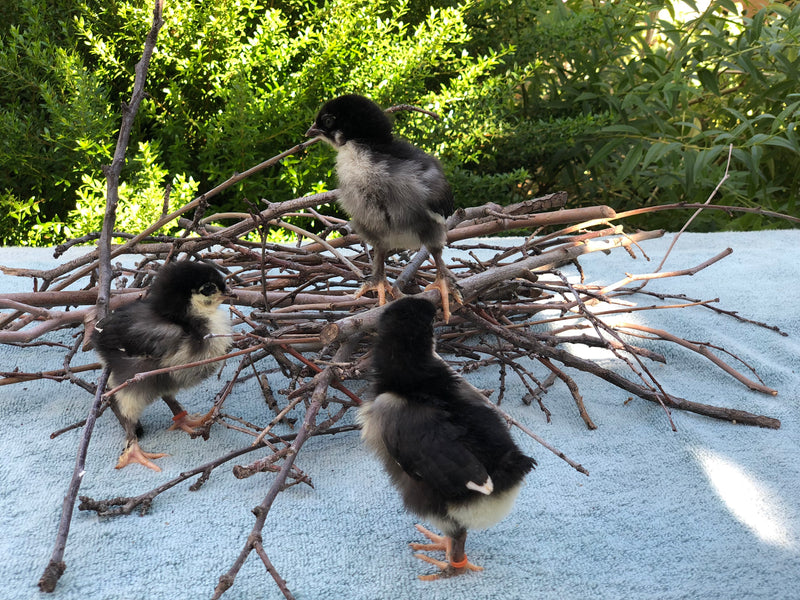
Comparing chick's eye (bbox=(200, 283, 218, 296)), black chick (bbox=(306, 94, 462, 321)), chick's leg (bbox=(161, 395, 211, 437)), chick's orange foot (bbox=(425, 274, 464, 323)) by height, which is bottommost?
chick's leg (bbox=(161, 395, 211, 437))

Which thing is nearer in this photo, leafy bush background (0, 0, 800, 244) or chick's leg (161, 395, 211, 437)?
chick's leg (161, 395, 211, 437)

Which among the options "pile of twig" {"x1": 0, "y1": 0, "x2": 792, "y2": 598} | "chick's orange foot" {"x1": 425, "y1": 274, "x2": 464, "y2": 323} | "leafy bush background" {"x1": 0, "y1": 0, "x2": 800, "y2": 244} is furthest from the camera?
"leafy bush background" {"x1": 0, "y1": 0, "x2": 800, "y2": 244}

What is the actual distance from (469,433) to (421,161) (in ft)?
2.03

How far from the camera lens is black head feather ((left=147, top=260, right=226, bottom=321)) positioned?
1.55m

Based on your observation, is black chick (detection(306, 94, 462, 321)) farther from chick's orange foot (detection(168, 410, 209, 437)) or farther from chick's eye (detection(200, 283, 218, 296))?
chick's orange foot (detection(168, 410, 209, 437))

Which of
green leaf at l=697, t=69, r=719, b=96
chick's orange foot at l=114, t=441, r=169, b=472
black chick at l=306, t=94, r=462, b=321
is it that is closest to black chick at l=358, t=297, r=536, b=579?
black chick at l=306, t=94, r=462, b=321

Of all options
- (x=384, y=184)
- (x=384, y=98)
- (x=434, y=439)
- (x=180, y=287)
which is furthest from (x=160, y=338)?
(x=384, y=98)

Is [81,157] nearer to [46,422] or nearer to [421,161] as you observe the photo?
[46,422]

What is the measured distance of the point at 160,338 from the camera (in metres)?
1.52

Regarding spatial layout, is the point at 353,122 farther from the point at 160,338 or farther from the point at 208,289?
the point at 160,338

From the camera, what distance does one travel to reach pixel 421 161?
1545 mm

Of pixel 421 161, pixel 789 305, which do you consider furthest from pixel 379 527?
pixel 789 305

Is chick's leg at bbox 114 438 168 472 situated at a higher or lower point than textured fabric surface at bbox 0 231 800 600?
higher

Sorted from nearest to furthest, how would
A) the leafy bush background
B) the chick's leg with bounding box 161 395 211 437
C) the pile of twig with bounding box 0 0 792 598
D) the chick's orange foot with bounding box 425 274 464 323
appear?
the pile of twig with bounding box 0 0 792 598 < the chick's orange foot with bounding box 425 274 464 323 < the chick's leg with bounding box 161 395 211 437 < the leafy bush background
